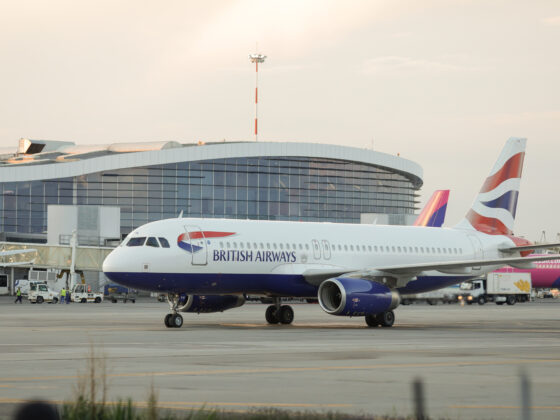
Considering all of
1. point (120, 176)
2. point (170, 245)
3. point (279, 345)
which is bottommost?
point (279, 345)

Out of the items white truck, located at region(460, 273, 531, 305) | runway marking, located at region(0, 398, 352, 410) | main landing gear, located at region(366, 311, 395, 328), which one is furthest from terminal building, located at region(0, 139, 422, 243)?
runway marking, located at region(0, 398, 352, 410)

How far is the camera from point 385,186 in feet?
453

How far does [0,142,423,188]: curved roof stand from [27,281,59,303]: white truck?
3944 cm

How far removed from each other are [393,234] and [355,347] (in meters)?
19.0

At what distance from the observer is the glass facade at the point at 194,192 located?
119 metres

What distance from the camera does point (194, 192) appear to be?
12231 centimetres

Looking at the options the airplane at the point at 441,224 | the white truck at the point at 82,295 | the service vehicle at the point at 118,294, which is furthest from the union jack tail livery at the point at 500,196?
the service vehicle at the point at 118,294

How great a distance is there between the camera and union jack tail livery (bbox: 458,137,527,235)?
48.2 meters

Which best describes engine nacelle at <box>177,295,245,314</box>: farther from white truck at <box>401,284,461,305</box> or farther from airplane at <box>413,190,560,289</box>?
white truck at <box>401,284,461,305</box>

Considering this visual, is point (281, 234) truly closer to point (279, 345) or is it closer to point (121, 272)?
point (121, 272)

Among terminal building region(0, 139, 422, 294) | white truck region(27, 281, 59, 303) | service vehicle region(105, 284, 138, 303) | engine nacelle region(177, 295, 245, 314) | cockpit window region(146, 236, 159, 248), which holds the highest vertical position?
terminal building region(0, 139, 422, 294)

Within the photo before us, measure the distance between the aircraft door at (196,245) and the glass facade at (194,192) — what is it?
83385mm

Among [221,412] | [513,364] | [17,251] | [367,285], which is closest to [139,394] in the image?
[221,412]

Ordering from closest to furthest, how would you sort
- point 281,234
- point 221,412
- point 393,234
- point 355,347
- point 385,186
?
point 221,412 → point 355,347 → point 281,234 → point 393,234 → point 385,186
